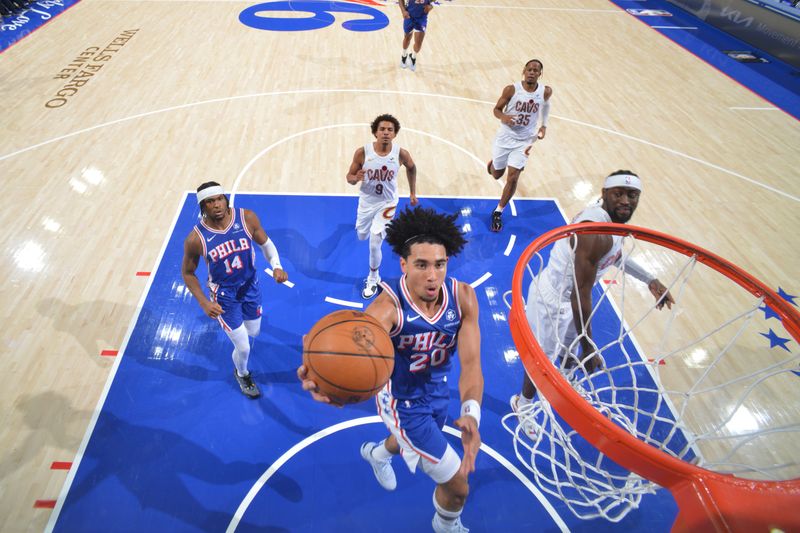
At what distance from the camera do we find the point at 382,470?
3.40 meters

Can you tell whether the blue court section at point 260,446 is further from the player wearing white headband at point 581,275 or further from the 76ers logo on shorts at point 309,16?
the 76ers logo on shorts at point 309,16

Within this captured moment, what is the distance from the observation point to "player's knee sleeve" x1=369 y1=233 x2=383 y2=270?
4.69 metres

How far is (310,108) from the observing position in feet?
27.5

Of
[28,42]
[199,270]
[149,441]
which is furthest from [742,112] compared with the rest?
[28,42]

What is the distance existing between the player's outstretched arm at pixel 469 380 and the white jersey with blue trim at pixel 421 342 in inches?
2.2

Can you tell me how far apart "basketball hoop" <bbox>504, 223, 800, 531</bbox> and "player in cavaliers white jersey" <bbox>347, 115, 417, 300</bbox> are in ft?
6.98

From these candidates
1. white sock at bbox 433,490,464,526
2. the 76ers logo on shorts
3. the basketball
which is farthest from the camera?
the 76ers logo on shorts

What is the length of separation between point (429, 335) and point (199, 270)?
337 centimetres

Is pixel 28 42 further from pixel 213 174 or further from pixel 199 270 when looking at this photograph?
pixel 199 270

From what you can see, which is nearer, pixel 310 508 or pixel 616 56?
pixel 310 508

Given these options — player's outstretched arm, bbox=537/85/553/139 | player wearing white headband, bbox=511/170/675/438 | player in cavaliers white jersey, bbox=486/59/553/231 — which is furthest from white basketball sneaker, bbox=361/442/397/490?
player's outstretched arm, bbox=537/85/553/139

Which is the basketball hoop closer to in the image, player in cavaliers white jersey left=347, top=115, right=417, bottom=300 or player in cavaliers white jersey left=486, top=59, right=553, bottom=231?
player in cavaliers white jersey left=486, top=59, right=553, bottom=231

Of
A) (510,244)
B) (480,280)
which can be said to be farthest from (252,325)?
(510,244)

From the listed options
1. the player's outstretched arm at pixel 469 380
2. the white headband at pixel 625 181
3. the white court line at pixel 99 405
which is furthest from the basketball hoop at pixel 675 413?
the white court line at pixel 99 405
